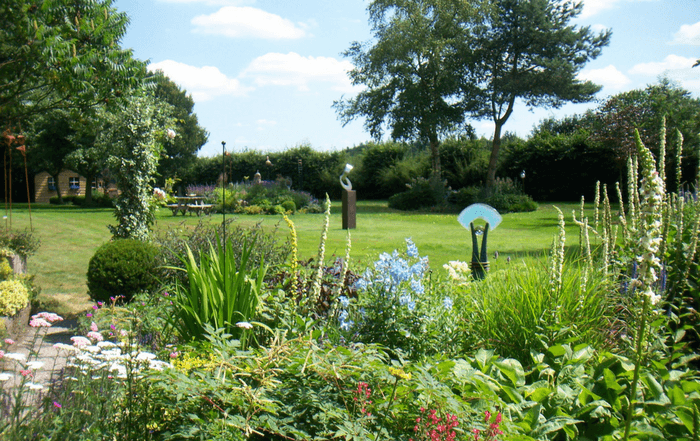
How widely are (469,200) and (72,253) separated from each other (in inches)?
617

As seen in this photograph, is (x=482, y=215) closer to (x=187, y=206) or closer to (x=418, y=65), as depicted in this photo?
(x=187, y=206)

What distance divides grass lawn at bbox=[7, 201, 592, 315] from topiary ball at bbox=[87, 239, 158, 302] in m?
0.66

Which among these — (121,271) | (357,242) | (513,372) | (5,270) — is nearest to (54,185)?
(357,242)

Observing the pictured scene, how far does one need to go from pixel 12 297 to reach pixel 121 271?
3.81 feet

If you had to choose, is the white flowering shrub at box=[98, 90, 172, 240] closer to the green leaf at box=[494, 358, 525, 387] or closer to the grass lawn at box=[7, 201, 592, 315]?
the grass lawn at box=[7, 201, 592, 315]

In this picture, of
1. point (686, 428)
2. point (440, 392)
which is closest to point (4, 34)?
point (440, 392)

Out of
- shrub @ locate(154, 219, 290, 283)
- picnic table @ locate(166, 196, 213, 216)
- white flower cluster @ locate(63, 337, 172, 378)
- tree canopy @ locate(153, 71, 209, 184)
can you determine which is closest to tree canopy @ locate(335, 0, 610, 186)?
picnic table @ locate(166, 196, 213, 216)

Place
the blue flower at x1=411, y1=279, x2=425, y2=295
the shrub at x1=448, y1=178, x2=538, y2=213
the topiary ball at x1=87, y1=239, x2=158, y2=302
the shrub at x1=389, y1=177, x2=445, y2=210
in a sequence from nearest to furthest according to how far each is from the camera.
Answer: the blue flower at x1=411, y1=279, x2=425, y2=295 → the topiary ball at x1=87, y1=239, x2=158, y2=302 → the shrub at x1=448, y1=178, x2=538, y2=213 → the shrub at x1=389, y1=177, x2=445, y2=210

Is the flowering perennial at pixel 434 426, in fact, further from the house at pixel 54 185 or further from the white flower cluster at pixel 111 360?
the house at pixel 54 185

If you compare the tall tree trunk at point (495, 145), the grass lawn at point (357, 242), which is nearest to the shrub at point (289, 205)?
the grass lawn at point (357, 242)

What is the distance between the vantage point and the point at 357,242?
36.1 ft

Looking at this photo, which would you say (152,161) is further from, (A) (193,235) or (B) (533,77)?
(B) (533,77)

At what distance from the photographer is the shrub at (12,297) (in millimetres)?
4719

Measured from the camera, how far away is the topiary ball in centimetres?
577
